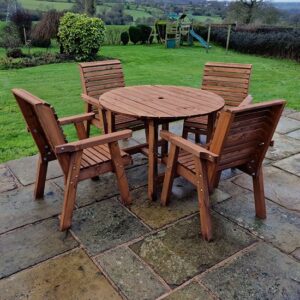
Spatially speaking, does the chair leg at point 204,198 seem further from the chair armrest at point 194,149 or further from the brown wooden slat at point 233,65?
the brown wooden slat at point 233,65

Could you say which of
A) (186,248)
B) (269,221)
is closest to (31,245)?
(186,248)

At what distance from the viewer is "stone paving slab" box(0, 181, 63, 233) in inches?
98.3

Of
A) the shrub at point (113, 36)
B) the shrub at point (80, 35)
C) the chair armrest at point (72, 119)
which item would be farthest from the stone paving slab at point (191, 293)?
the shrub at point (113, 36)

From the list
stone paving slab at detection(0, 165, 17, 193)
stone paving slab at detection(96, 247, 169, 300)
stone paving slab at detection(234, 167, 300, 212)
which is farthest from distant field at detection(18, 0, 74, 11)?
stone paving slab at detection(96, 247, 169, 300)

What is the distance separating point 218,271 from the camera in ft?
6.65

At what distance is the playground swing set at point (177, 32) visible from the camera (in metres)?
14.8

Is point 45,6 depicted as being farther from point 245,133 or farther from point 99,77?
point 245,133

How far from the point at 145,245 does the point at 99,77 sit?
226cm

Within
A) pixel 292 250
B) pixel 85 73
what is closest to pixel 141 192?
pixel 292 250

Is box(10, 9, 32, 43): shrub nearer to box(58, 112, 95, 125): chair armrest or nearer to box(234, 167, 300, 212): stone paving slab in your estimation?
box(58, 112, 95, 125): chair armrest

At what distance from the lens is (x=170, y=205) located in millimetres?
2729

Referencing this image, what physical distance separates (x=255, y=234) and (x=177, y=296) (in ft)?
2.70

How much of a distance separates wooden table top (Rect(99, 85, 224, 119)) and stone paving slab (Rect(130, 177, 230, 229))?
71 centimetres

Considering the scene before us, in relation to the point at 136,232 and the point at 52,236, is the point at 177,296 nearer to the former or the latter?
the point at 136,232
